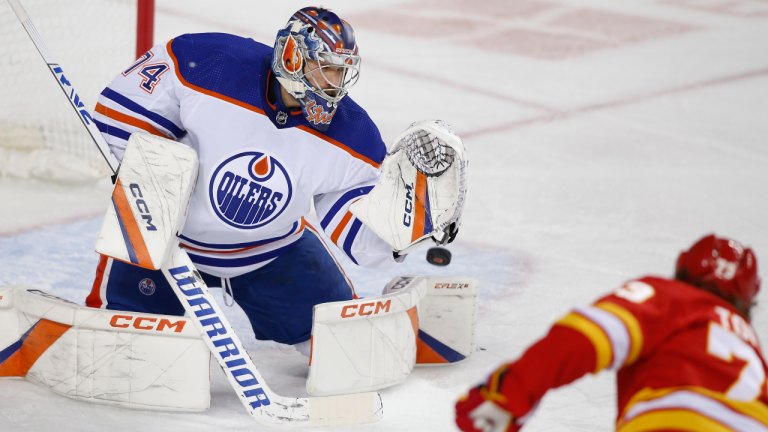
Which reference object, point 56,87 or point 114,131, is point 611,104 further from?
point 114,131

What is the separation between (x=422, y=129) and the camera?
2.06m

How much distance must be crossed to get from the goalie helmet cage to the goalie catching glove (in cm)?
228

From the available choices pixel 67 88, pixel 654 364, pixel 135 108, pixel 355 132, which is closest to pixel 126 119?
pixel 135 108

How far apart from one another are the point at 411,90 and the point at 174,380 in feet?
12.1

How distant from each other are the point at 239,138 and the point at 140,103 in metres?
0.27

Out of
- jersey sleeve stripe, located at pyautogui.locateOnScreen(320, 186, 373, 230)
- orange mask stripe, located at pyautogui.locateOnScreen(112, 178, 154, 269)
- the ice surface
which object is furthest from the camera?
the ice surface

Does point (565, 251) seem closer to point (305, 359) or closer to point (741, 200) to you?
point (741, 200)

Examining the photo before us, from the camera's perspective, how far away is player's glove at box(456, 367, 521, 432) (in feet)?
3.92

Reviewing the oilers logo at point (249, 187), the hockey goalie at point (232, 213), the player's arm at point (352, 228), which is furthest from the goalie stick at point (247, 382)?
the player's arm at point (352, 228)

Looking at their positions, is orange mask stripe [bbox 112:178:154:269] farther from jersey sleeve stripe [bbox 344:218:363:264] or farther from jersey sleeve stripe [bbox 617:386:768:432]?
jersey sleeve stripe [bbox 617:386:768:432]

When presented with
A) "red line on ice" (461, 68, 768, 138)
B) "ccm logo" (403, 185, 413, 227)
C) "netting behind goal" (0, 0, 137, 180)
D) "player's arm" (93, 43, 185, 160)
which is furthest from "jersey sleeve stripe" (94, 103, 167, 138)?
"red line on ice" (461, 68, 768, 138)

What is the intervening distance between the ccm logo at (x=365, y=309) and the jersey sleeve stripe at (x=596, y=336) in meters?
1.12

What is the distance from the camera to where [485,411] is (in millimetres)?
1195

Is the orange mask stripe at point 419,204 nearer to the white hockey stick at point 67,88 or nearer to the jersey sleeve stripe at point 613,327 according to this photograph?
the white hockey stick at point 67,88
